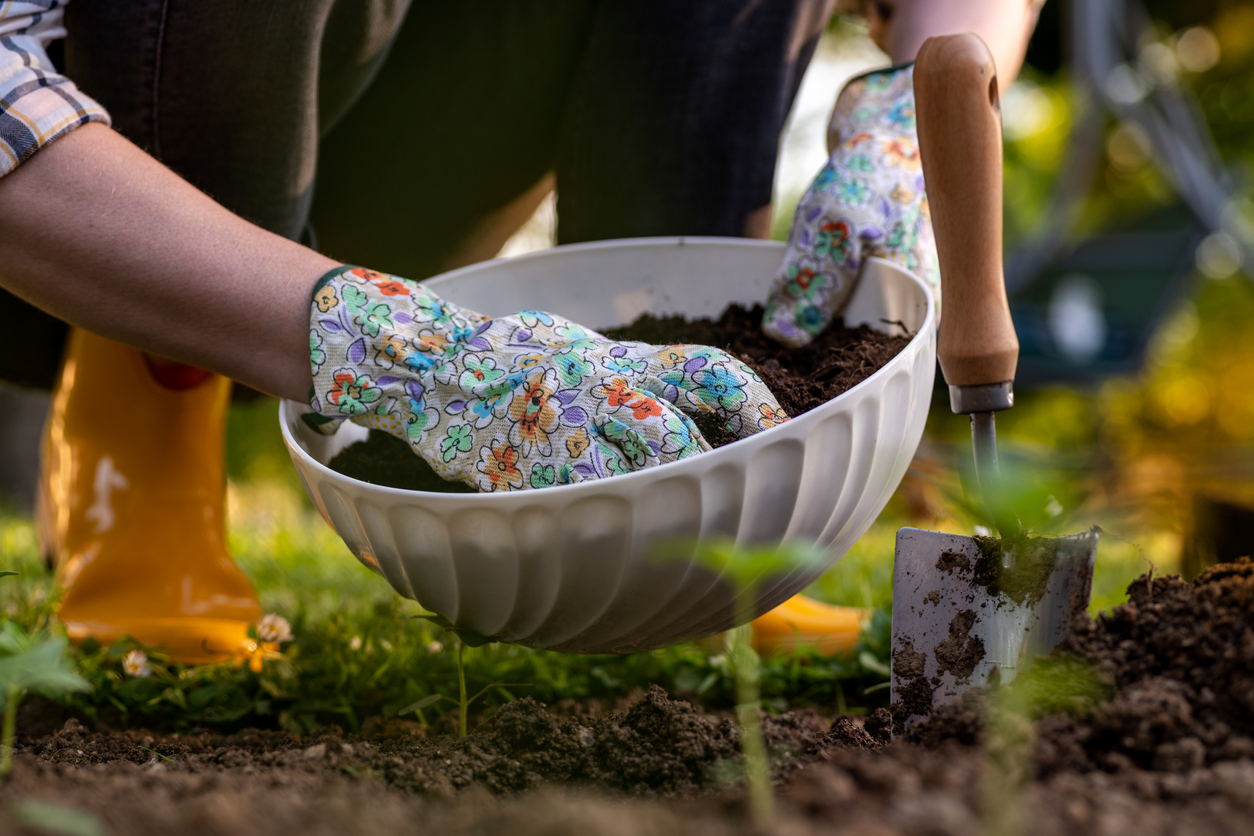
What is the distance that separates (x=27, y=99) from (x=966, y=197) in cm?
74

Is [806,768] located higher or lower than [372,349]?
lower

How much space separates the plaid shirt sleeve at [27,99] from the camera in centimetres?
69

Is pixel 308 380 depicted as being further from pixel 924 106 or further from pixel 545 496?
pixel 924 106

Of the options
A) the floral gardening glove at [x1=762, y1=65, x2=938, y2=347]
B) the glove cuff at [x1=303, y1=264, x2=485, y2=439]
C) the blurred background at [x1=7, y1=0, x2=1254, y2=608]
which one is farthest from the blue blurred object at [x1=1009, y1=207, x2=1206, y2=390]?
the glove cuff at [x1=303, y1=264, x2=485, y2=439]

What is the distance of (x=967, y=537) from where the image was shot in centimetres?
73

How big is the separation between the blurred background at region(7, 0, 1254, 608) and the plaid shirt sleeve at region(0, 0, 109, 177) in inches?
29.7

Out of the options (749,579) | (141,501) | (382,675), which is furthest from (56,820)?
(141,501)

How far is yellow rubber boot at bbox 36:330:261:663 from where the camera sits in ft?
3.86

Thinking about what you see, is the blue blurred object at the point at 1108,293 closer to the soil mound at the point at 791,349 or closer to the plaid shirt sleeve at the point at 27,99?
the soil mound at the point at 791,349

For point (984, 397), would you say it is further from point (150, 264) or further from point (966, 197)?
point (150, 264)

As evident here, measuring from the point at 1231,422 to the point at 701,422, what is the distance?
→ 6.34m

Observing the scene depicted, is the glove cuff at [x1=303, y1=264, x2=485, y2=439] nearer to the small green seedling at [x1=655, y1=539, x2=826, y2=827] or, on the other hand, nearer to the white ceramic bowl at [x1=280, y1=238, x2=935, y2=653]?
the white ceramic bowl at [x1=280, y1=238, x2=935, y2=653]

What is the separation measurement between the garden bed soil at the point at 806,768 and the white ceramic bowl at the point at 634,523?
0.10 metres

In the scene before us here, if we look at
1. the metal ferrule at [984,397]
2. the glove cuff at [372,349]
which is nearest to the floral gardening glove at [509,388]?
the glove cuff at [372,349]
